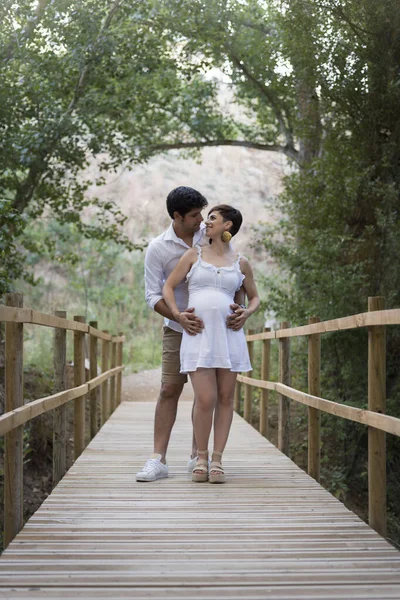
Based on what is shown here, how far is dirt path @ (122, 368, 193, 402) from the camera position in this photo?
16.6 metres

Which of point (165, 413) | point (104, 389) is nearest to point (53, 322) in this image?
point (165, 413)

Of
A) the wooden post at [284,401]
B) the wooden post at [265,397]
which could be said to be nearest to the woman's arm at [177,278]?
the wooden post at [284,401]

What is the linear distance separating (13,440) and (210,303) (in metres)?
1.42

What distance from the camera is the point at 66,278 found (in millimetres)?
30797

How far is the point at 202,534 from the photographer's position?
3686 mm

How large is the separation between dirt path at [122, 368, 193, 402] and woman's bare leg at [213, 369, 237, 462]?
1150 cm

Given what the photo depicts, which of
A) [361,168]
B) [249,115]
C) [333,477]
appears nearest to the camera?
[333,477]

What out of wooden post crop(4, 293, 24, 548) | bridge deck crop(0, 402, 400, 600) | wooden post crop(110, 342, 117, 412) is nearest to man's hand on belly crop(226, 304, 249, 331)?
A: bridge deck crop(0, 402, 400, 600)

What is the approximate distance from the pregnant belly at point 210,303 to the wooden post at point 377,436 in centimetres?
106

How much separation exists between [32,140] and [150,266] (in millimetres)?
5046

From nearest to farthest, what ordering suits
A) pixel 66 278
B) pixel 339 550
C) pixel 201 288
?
pixel 339 550 → pixel 201 288 → pixel 66 278

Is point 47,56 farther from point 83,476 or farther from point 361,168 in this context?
point 83,476

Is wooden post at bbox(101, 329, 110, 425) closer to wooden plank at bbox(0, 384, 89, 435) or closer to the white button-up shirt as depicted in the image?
wooden plank at bbox(0, 384, 89, 435)

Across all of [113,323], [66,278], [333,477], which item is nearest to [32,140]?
[333,477]
